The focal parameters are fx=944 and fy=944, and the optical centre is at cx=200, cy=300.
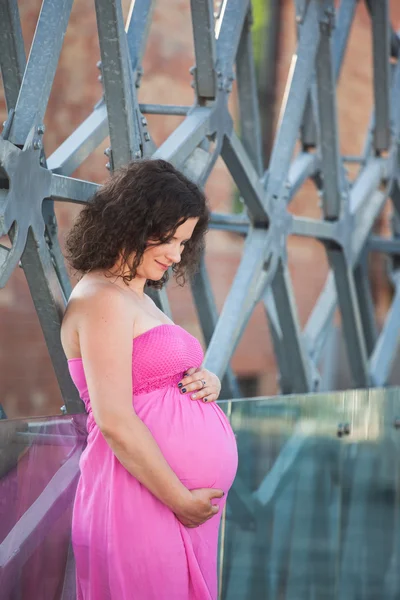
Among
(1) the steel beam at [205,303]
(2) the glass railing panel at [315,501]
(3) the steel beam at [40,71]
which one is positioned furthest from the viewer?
(1) the steel beam at [205,303]

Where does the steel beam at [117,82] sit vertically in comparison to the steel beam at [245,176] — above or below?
above

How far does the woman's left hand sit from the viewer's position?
2.20 m

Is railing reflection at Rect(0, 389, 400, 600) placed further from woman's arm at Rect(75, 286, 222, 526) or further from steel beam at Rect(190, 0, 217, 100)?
steel beam at Rect(190, 0, 217, 100)

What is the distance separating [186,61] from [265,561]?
591 centimetres

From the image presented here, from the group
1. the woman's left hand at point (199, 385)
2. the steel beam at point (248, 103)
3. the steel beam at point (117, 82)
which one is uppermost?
the steel beam at point (117, 82)

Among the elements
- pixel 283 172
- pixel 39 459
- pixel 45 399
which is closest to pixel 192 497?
pixel 39 459

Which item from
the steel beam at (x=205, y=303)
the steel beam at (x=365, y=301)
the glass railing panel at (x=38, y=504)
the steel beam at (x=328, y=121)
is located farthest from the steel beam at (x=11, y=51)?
the steel beam at (x=365, y=301)

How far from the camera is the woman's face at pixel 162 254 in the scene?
2.18 metres

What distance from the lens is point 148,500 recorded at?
2.11 metres

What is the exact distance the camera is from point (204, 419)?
7.27 feet

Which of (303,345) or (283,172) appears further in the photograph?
(303,345)

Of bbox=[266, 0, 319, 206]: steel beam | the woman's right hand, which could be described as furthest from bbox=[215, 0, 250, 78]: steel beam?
the woman's right hand

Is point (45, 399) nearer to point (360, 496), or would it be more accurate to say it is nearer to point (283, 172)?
point (283, 172)

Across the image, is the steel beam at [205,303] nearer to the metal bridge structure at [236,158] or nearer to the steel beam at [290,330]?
the metal bridge structure at [236,158]
